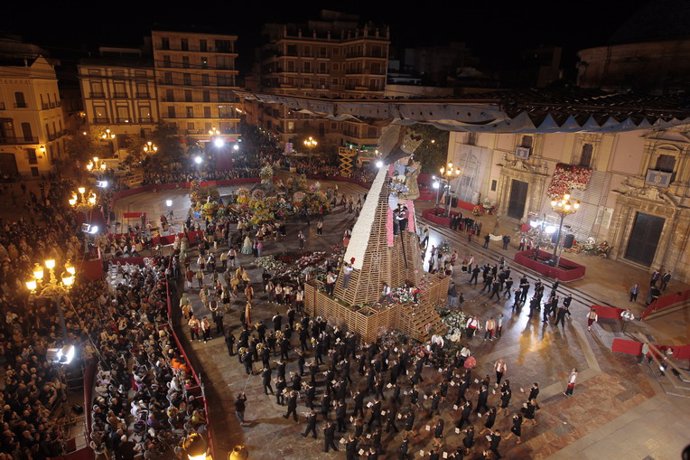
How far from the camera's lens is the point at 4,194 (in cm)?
3397

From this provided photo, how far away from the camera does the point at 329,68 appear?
52.9 m

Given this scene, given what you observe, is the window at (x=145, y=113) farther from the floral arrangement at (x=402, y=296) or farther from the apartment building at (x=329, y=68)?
the floral arrangement at (x=402, y=296)

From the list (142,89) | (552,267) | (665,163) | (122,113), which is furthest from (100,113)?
(665,163)

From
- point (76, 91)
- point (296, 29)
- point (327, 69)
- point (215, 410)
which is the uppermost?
point (296, 29)

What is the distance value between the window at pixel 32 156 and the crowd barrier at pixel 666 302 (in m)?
46.7

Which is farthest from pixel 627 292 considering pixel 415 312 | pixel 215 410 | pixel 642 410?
pixel 215 410

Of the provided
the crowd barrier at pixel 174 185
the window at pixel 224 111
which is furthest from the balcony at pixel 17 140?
the window at pixel 224 111

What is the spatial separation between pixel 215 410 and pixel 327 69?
47.0 m

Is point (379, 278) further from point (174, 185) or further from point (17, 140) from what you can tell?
point (17, 140)

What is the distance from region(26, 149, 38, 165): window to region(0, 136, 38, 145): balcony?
872 mm

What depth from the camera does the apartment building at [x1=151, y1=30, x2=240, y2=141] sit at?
47.2 m

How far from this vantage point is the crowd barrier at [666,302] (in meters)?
19.3

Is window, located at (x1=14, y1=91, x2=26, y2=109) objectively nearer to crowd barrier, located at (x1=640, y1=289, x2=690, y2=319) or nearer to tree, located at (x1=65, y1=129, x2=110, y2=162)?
tree, located at (x1=65, y1=129, x2=110, y2=162)

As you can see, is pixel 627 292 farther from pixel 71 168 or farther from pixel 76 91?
pixel 76 91
